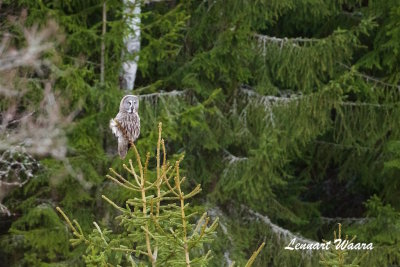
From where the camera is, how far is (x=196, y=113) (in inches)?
371

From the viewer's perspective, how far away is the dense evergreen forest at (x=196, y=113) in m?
9.40

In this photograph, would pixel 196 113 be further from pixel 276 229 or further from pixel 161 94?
pixel 276 229

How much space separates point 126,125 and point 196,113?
17.0 feet

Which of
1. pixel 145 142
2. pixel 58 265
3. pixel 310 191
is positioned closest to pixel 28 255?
pixel 58 265

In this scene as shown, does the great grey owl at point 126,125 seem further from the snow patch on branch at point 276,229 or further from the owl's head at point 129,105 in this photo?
the snow patch on branch at point 276,229

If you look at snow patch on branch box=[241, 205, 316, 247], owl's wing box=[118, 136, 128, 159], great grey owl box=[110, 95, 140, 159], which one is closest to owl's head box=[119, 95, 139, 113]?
great grey owl box=[110, 95, 140, 159]

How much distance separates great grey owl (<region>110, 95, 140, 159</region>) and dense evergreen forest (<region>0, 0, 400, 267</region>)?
13.9ft

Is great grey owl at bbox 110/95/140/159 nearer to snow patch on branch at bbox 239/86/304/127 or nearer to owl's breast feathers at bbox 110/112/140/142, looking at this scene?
owl's breast feathers at bbox 110/112/140/142

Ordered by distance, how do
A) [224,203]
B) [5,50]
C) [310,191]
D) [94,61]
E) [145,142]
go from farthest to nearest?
[310,191], [224,203], [94,61], [5,50], [145,142]

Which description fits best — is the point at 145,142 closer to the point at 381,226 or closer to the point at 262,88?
the point at 262,88

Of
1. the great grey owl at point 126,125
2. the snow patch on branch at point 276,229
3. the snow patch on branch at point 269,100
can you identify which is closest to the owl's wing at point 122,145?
the great grey owl at point 126,125

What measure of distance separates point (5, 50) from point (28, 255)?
2.54 m

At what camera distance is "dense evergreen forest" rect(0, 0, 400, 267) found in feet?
30.8

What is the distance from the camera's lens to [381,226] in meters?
10.5
